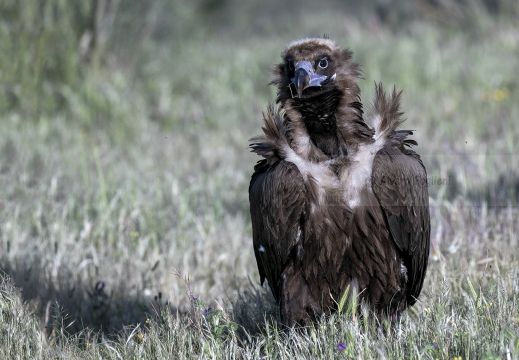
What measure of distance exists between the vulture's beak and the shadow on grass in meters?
1.33

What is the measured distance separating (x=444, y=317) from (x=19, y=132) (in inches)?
222

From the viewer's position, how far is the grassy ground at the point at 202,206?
10.8 feet

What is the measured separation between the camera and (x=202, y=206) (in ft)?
19.1

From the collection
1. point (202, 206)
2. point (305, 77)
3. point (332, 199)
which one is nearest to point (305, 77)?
point (305, 77)

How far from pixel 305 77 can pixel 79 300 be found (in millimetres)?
1866

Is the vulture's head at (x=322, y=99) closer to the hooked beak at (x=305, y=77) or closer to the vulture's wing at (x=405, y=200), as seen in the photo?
the hooked beak at (x=305, y=77)

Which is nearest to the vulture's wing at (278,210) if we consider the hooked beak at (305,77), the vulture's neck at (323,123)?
the vulture's neck at (323,123)

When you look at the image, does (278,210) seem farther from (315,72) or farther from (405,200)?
(315,72)

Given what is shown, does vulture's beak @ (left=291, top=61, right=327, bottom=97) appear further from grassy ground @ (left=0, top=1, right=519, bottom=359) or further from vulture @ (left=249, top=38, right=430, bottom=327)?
grassy ground @ (left=0, top=1, right=519, bottom=359)

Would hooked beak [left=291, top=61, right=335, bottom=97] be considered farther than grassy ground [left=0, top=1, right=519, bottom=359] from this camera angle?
Yes

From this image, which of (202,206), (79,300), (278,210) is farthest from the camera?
(202,206)

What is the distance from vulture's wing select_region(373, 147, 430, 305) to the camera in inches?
134

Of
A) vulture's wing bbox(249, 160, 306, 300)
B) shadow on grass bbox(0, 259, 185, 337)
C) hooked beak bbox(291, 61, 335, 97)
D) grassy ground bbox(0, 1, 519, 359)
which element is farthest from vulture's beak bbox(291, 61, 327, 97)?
shadow on grass bbox(0, 259, 185, 337)

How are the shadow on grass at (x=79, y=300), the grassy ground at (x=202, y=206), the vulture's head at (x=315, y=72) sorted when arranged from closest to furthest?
the grassy ground at (x=202, y=206) → the vulture's head at (x=315, y=72) → the shadow on grass at (x=79, y=300)
